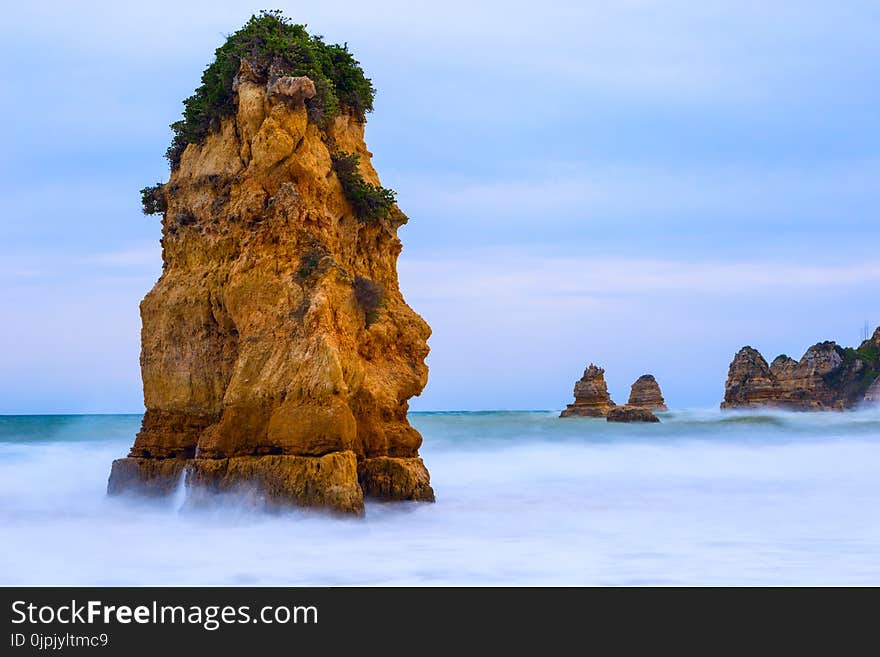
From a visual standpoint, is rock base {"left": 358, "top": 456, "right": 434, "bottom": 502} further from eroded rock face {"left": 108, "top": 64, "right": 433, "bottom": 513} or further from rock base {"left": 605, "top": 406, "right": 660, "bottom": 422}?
rock base {"left": 605, "top": 406, "right": 660, "bottom": 422}

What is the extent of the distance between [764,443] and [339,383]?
31.3 metres

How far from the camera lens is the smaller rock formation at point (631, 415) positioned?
64.8 metres

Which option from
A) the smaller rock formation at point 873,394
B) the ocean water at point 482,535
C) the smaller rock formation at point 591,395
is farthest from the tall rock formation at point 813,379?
the ocean water at point 482,535

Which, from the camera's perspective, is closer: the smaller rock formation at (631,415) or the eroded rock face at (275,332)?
the eroded rock face at (275,332)

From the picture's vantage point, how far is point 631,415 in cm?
6581

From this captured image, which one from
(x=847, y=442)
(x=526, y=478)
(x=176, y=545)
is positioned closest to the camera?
(x=176, y=545)

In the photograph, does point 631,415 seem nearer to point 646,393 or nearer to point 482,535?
point 646,393

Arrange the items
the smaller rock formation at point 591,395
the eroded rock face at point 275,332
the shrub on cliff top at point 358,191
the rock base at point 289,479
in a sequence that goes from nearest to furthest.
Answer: the rock base at point 289,479 → the eroded rock face at point 275,332 → the shrub on cliff top at point 358,191 → the smaller rock formation at point 591,395

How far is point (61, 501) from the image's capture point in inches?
731

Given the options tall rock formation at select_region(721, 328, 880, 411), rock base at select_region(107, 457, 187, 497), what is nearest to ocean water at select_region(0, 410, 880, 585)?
rock base at select_region(107, 457, 187, 497)

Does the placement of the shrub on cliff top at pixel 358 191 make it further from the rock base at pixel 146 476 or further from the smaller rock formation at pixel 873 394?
the smaller rock formation at pixel 873 394

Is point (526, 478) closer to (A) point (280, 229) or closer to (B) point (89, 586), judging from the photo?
(A) point (280, 229)

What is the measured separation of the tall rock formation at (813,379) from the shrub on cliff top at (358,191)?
62193 mm
